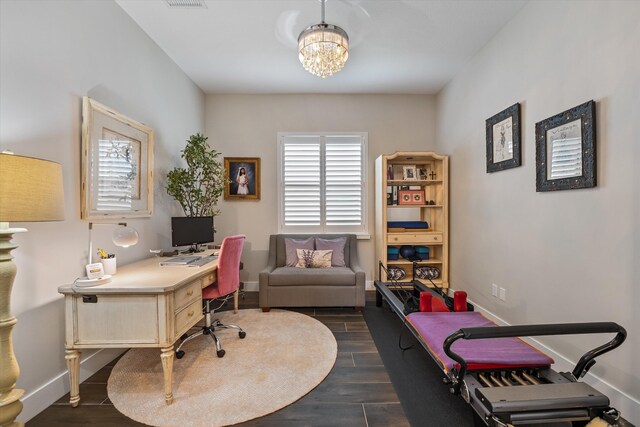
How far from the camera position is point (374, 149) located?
4.46 meters

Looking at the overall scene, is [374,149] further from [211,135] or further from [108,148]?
[108,148]

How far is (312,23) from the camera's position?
275cm

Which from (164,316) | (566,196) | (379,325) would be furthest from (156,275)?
(566,196)

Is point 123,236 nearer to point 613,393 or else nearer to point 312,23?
point 312,23

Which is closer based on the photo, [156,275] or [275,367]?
[156,275]

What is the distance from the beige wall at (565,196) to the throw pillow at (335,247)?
164cm

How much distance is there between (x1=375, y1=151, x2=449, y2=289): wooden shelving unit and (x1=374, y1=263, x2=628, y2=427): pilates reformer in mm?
1841

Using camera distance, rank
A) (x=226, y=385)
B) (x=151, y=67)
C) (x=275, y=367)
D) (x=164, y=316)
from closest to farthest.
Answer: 1. (x=164, y=316)
2. (x=226, y=385)
3. (x=275, y=367)
4. (x=151, y=67)

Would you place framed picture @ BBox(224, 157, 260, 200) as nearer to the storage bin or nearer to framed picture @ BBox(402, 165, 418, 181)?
framed picture @ BBox(402, 165, 418, 181)

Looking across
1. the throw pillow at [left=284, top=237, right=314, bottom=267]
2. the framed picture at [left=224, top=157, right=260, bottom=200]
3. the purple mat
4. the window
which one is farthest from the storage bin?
the framed picture at [left=224, top=157, right=260, bottom=200]

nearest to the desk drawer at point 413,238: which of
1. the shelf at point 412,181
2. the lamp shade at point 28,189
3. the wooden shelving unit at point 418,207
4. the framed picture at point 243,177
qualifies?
the wooden shelving unit at point 418,207

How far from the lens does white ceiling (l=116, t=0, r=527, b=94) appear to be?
2541 millimetres

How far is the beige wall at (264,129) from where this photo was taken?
4.40 metres

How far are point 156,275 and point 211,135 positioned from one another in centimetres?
290
